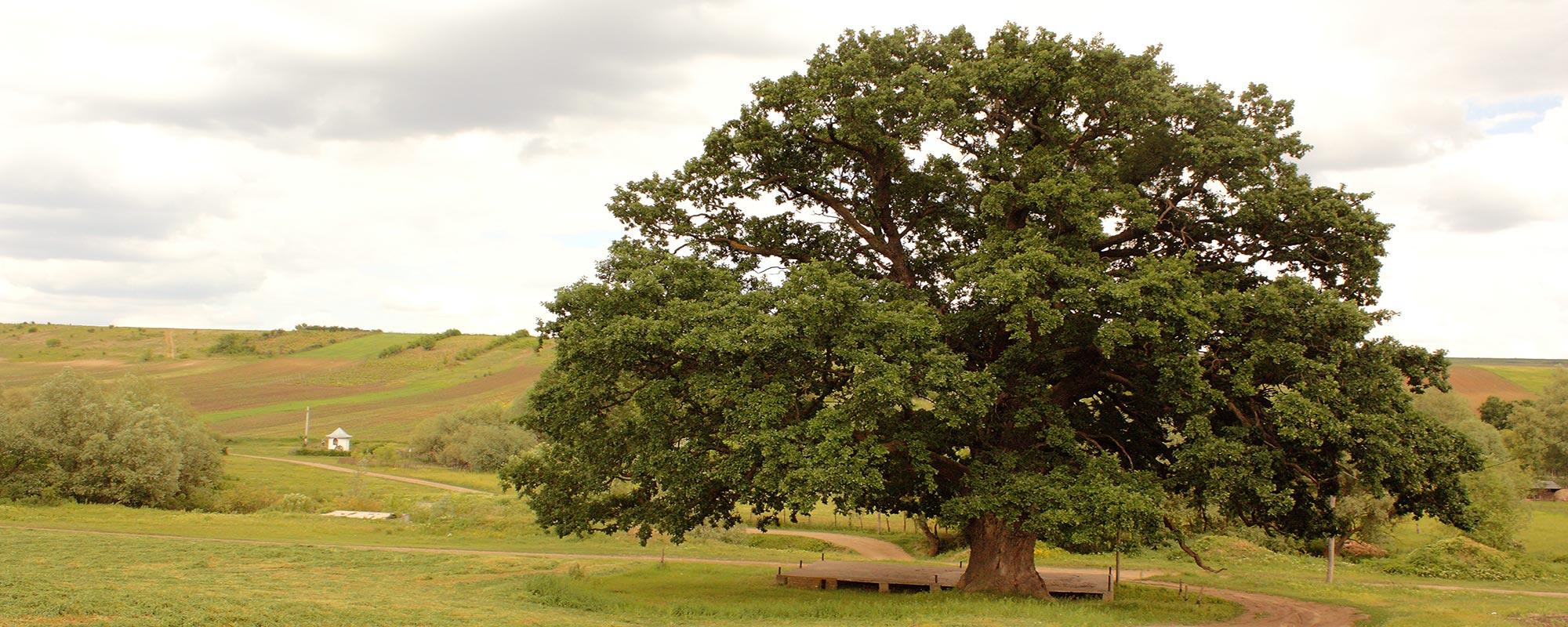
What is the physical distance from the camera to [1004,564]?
84.5ft

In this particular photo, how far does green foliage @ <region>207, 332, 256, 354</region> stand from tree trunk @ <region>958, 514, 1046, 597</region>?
138676 mm

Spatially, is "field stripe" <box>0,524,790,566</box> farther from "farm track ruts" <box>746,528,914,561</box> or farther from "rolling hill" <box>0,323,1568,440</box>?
"rolling hill" <box>0,323,1568,440</box>

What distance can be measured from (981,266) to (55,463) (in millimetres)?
53941

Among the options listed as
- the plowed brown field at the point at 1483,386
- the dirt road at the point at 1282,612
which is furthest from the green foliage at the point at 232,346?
the plowed brown field at the point at 1483,386

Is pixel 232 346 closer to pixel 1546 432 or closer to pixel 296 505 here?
pixel 296 505

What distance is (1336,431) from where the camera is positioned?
2048 centimetres

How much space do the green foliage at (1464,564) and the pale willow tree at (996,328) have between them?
18.8m

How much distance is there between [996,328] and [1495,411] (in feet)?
315

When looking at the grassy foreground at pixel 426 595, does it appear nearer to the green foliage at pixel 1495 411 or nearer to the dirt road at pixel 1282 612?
the dirt road at pixel 1282 612

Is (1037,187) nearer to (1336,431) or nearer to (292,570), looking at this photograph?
(1336,431)

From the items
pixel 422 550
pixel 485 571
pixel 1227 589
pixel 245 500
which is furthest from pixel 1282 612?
pixel 245 500

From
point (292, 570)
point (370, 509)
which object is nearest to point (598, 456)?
point (292, 570)

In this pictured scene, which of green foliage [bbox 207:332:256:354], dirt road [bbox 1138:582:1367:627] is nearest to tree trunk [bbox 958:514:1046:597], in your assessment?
dirt road [bbox 1138:582:1367:627]

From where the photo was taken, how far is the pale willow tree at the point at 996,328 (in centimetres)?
2130
